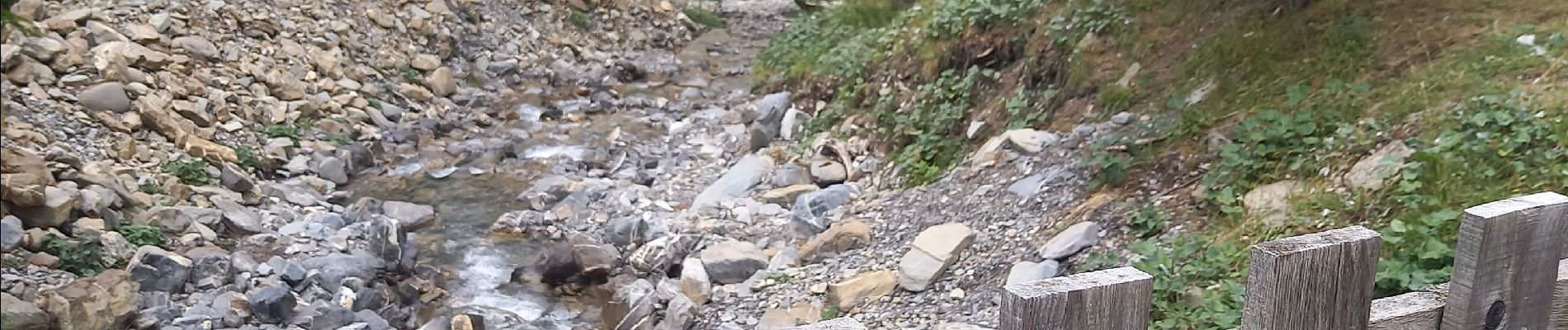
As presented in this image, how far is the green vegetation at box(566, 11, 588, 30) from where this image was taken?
11.1 meters

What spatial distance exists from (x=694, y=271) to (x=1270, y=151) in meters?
2.22

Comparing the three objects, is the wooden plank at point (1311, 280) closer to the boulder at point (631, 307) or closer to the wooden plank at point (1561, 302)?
the wooden plank at point (1561, 302)

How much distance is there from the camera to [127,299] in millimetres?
4051

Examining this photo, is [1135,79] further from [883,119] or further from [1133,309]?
[1133,309]

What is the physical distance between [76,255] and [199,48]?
3.09 meters

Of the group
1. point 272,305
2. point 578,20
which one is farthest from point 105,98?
point 578,20

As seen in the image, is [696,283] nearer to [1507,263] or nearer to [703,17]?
[1507,263]

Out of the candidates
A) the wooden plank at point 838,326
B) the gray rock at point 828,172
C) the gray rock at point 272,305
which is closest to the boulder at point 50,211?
the gray rock at point 272,305

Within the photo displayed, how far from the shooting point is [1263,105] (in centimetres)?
362

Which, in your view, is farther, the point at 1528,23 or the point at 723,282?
the point at 723,282

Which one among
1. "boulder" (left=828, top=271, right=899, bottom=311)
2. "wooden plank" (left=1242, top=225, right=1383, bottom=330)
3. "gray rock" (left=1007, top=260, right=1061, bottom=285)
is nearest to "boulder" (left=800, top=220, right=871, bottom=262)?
"boulder" (left=828, top=271, right=899, bottom=311)

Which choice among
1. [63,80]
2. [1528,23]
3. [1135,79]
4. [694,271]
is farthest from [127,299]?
[1528,23]

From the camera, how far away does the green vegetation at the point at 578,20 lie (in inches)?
437

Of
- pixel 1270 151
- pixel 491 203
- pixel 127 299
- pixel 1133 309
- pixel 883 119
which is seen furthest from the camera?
pixel 491 203
